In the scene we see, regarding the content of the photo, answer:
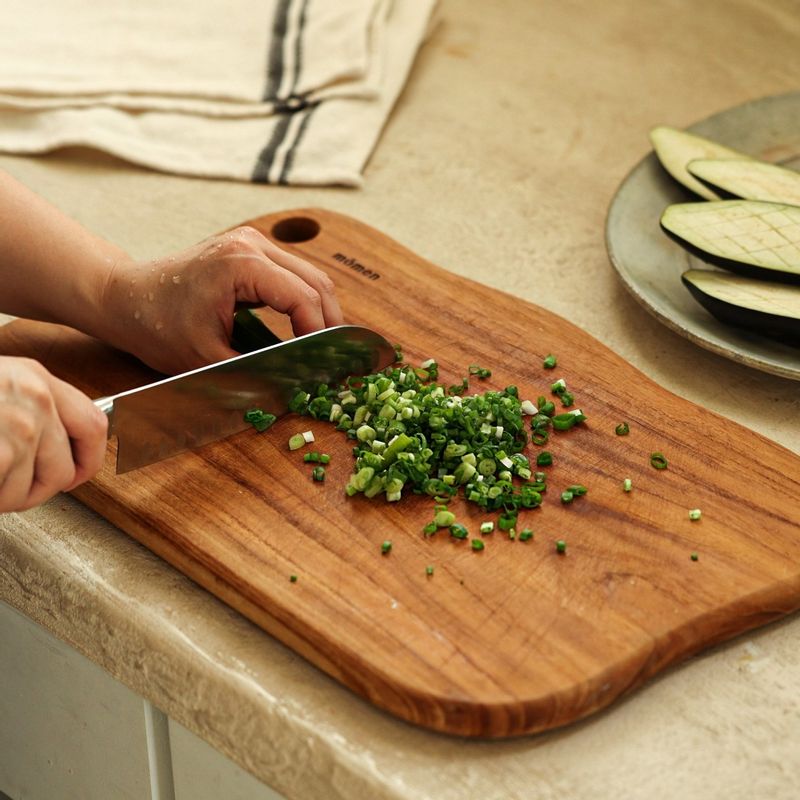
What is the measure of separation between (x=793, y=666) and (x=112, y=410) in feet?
1.90

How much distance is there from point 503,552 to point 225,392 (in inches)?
11.1

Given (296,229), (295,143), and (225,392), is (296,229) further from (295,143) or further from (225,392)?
(225,392)

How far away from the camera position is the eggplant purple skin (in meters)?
1.09

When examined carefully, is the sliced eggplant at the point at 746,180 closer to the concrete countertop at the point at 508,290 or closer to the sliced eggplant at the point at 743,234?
the sliced eggplant at the point at 743,234

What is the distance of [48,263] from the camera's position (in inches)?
40.7

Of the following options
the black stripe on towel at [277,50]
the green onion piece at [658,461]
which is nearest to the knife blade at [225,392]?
the green onion piece at [658,461]

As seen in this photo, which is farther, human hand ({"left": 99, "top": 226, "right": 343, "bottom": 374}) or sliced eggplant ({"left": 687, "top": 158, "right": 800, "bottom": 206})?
sliced eggplant ({"left": 687, "top": 158, "right": 800, "bottom": 206})

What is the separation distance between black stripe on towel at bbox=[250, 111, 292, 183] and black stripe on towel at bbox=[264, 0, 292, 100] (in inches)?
Answer: 1.7

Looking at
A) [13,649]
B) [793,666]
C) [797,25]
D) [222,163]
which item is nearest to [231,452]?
[13,649]

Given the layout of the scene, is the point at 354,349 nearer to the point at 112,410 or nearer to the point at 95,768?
the point at 112,410

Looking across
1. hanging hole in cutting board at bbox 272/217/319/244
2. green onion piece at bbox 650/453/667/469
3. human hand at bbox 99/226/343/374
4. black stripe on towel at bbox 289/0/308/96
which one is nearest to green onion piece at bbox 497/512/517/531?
green onion piece at bbox 650/453/667/469

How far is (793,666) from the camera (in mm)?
827

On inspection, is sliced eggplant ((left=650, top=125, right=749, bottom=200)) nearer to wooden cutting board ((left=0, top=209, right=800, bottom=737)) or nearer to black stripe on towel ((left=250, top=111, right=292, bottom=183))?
wooden cutting board ((left=0, top=209, right=800, bottom=737))

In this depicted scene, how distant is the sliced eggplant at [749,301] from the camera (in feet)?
3.43
